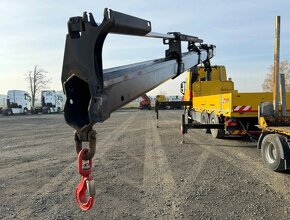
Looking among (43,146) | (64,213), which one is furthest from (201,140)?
(64,213)

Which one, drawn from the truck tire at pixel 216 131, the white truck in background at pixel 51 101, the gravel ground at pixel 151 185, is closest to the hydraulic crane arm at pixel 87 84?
the gravel ground at pixel 151 185

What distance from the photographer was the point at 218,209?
16.6 ft

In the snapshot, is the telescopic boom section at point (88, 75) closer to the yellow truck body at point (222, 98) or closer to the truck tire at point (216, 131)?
the yellow truck body at point (222, 98)

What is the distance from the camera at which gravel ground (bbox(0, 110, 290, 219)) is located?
500 centimetres

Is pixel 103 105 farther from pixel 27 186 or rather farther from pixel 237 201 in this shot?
pixel 27 186

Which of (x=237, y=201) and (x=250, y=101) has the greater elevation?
(x=250, y=101)

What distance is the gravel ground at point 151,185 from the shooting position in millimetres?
4996

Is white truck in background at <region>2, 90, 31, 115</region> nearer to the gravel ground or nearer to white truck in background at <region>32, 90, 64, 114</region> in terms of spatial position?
white truck in background at <region>32, 90, 64, 114</region>

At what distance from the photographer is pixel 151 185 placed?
6.38m

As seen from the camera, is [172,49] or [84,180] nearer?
[84,180]

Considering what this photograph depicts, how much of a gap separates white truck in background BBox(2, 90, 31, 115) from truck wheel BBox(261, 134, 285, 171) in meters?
44.6

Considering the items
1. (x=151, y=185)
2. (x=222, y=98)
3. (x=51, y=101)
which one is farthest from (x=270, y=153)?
(x=51, y=101)

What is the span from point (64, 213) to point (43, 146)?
7.72m

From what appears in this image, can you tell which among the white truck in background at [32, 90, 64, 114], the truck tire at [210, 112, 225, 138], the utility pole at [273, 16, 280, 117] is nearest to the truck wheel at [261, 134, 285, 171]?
the utility pole at [273, 16, 280, 117]
